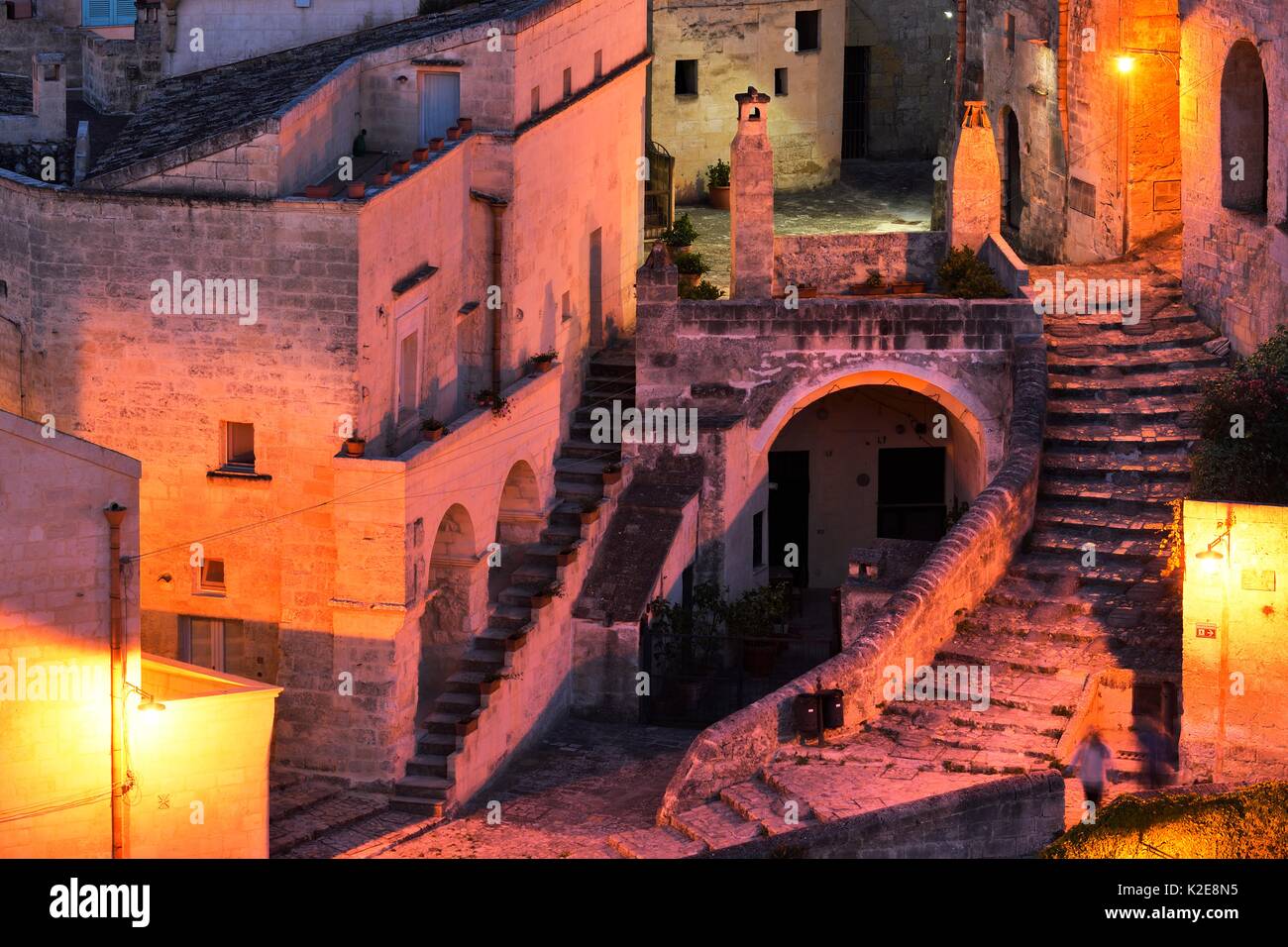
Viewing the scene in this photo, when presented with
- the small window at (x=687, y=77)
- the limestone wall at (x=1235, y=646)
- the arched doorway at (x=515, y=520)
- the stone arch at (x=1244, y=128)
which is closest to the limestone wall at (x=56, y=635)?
the arched doorway at (x=515, y=520)

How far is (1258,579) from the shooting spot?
41.1m

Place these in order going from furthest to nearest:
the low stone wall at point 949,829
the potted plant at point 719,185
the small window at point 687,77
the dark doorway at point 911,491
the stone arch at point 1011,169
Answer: the small window at point 687,77 → the potted plant at point 719,185 → the stone arch at point 1011,169 → the dark doorway at point 911,491 → the low stone wall at point 949,829

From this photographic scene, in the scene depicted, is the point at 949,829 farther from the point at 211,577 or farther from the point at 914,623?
the point at 211,577

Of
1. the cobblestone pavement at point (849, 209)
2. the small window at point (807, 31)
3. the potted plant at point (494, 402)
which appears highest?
the small window at point (807, 31)

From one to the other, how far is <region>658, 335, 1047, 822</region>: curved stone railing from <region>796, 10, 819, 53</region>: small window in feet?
45.6

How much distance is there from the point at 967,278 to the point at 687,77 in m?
11.1

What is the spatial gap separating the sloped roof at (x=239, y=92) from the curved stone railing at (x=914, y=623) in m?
9.42

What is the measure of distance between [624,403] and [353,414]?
923cm

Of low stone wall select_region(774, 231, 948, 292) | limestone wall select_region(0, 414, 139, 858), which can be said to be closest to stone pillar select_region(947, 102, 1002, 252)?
low stone wall select_region(774, 231, 948, 292)

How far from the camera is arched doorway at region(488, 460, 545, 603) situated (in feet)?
158

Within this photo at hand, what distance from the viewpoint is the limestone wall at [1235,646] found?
4100 centimetres

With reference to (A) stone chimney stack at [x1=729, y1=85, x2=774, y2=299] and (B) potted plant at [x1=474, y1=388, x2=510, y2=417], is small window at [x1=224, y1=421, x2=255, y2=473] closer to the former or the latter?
(B) potted plant at [x1=474, y1=388, x2=510, y2=417]

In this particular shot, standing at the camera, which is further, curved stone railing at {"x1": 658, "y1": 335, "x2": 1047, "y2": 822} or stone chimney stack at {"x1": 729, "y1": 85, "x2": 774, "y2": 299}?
stone chimney stack at {"x1": 729, "y1": 85, "x2": 774, "y2": 299}

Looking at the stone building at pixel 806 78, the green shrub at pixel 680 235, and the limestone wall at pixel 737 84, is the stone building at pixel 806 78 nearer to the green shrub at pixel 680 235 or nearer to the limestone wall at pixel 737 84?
the limestone wall at pixel 737 84
